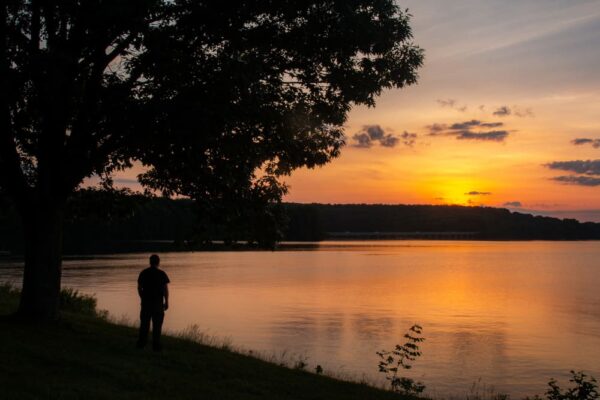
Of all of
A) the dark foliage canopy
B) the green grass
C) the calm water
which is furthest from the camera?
the calm water

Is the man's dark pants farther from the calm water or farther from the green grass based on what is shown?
the calm water

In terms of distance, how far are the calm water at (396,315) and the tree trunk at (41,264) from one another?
10.4 m

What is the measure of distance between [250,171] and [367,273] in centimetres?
5996

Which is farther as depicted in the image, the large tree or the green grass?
the large tree

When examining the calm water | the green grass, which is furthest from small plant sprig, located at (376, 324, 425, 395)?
the green grass

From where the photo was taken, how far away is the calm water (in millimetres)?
26625

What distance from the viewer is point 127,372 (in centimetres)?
1391

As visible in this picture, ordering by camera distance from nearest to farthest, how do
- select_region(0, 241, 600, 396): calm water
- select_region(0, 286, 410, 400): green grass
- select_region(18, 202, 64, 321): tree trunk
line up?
1. select_region(0, 286, 410, 400): green grass
2. select_region(18, 202, 64, 321): tree trunk
3. select_region(0, 241, 600, 396): calm water

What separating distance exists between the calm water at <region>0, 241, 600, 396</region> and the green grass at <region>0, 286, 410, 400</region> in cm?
771

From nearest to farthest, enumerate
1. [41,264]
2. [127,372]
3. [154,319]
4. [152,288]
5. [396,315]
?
[127,372] < [152,288] < [154,319] < [41,264] < [396,315]

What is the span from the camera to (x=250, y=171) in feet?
65.3

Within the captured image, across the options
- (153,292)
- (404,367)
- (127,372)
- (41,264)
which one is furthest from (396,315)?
(127,372)

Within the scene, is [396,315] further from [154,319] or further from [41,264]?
[154,319]

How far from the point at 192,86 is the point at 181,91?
29 cm
